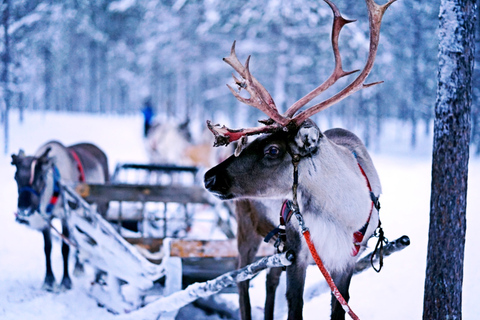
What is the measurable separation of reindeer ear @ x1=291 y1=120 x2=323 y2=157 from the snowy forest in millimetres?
3556

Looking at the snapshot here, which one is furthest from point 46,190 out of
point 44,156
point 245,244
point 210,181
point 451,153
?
point 451,153

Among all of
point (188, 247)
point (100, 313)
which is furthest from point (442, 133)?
point (100, 313)

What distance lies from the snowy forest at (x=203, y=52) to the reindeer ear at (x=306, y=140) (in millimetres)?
3556

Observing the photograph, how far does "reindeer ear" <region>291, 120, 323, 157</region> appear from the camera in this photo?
2566 mm

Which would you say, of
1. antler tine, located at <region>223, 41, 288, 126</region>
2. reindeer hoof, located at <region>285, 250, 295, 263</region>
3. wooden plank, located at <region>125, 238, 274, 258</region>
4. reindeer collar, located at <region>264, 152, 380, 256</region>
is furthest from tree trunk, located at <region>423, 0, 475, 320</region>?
wooden plank, located at <region>125, 238, 274, 258</region>

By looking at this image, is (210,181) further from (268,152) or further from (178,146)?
(178,146)

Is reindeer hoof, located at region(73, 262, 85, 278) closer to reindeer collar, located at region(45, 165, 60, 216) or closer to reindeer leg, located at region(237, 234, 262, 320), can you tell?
reindeer collar, located at region(45, 165, 60, 216)

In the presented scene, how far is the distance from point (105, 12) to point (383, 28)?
20.4 meters

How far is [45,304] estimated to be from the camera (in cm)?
458

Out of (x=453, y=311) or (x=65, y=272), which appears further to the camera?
(x=65, y=272)

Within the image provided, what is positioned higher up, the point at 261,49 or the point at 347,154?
the point at 261,49

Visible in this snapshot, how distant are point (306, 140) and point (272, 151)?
8.9 inches

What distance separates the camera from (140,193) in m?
5.56

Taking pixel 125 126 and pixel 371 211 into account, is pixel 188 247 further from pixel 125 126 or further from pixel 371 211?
pixel 125 126
